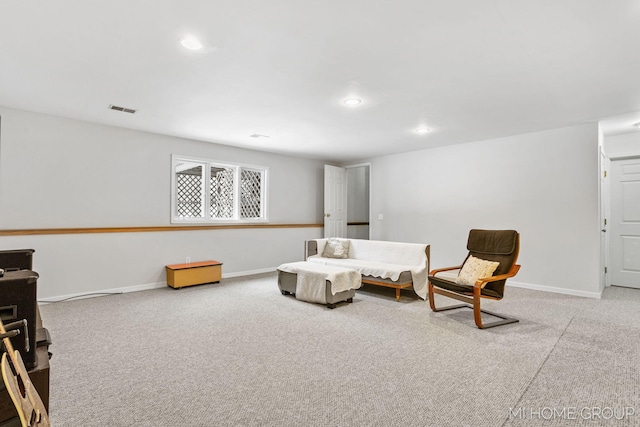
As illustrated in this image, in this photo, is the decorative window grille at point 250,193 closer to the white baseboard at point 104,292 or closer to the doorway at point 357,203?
the white baseboard at point 104,292

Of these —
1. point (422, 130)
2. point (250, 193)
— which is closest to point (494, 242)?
point (422, 130)

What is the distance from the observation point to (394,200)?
21.8 ft

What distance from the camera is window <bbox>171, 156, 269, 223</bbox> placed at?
5.46m

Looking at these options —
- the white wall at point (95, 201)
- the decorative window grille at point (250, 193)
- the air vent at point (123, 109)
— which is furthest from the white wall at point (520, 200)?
the air vent at point (123, 109)

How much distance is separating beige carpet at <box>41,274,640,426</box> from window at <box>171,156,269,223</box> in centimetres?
196

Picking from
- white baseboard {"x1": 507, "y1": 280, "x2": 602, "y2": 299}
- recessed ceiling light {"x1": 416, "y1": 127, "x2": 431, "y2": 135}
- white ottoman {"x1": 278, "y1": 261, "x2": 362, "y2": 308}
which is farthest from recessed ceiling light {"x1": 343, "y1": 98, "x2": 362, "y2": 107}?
white baseboard {"x1": 507, "y1": 280, "x2": 602, "y2": 299}

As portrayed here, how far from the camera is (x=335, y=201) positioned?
7324 mm

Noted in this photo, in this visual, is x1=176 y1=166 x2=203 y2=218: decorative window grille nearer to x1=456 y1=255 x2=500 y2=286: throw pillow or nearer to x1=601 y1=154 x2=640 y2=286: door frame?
x1=456 y1=255 x2=500 y2=286: throw pillow

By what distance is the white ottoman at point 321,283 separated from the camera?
398 cm

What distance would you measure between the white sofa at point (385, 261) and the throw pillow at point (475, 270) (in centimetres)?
78

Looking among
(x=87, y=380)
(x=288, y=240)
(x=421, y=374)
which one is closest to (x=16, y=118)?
(x=87, y=380)

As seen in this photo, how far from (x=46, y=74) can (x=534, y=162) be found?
6.00 m

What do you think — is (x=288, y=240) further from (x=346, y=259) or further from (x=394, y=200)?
(x=394, y=200)

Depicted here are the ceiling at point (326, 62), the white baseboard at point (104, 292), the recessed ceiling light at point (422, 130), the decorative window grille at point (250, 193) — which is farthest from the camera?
the decorative window grille at point (250, 193)
